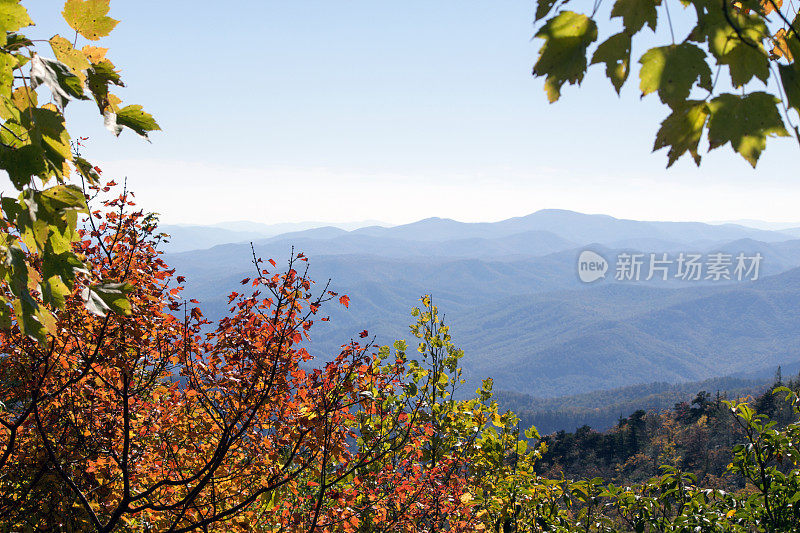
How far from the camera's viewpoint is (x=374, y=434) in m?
5.29

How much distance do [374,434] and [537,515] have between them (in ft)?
5.82

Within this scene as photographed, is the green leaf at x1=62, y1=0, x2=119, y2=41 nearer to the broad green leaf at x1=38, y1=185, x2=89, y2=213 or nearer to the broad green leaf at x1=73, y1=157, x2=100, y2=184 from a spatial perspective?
the broad green leaf at x1=73, y1=157, x2=100, y2=184

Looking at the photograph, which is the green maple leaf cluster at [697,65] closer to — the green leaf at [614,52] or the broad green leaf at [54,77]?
the green leaf at [614,52]

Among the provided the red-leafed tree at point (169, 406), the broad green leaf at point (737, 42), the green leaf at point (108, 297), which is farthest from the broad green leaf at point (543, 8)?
the red-leafed tree at point (169, 406)

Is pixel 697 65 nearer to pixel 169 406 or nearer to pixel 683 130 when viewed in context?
pixel 683 130

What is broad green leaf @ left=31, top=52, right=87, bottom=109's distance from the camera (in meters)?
1.58

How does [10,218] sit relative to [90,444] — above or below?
above

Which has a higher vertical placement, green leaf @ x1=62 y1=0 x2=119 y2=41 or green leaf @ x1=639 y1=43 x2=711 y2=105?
green leaf @ x1=62 y1=0 x2=119 y2=41

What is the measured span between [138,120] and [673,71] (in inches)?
73.9

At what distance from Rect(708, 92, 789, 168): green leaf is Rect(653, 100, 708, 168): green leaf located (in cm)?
6

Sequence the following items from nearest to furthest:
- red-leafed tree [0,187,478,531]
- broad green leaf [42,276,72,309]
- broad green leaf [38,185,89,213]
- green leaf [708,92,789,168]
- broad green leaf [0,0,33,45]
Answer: green leaf [708,92,789,168] → broad green leaf [0,0,33,45] → broad green leaf [38,185,89,213] → broad green leaf [42,276,72,309] → red-leafed tree [0,187,478,531]

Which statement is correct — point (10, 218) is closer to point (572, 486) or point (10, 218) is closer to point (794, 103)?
point (794, 103)

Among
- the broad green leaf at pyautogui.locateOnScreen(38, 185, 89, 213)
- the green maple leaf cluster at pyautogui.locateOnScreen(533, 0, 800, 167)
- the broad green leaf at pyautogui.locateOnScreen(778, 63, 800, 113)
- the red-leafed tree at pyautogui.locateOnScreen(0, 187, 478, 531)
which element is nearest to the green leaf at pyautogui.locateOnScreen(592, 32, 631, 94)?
the green maple leaf cluster at pyautogui.locateOnScreen(533, 0, 800, 167)

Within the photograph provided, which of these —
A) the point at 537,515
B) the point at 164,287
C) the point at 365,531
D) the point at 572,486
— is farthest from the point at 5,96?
the point at 537,515
